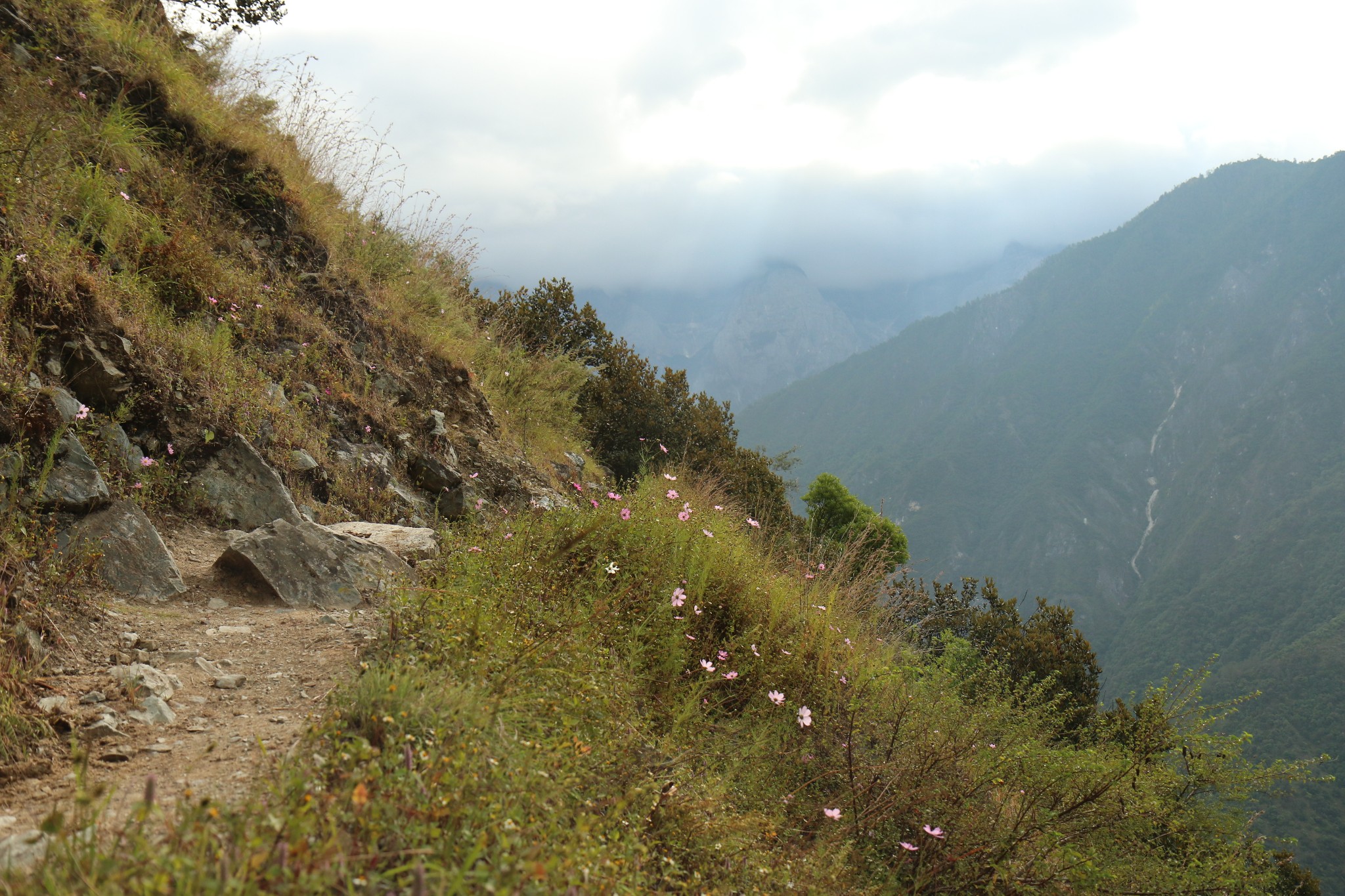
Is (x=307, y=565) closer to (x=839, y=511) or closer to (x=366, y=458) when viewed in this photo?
(x=366, y=458)

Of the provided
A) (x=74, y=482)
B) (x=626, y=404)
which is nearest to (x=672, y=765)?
(x=74, y=482)

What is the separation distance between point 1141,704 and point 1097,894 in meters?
3.25

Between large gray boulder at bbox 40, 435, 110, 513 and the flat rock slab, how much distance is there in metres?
1.24

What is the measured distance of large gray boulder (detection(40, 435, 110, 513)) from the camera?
11.7ft

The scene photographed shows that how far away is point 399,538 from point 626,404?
8073 millimetres

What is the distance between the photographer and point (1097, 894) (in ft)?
11.8

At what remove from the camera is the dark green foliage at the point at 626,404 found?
477 inches

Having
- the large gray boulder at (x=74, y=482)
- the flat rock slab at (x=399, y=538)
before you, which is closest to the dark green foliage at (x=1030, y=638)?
the flat rock slab at (x=399, y=538)

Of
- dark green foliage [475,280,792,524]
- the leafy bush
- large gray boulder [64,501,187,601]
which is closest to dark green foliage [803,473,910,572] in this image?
dark green foliage [475,280,792,524]

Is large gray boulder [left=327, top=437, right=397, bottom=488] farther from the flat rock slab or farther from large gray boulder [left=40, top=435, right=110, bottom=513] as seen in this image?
large gray boulder [left=40, top=435, right=110, bottom=513]

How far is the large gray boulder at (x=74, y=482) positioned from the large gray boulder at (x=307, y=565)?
0.68 m

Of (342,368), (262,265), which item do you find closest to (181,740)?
(342,368)

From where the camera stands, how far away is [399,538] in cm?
486

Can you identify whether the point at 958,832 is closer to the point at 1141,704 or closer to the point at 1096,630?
the point at 1141,704
